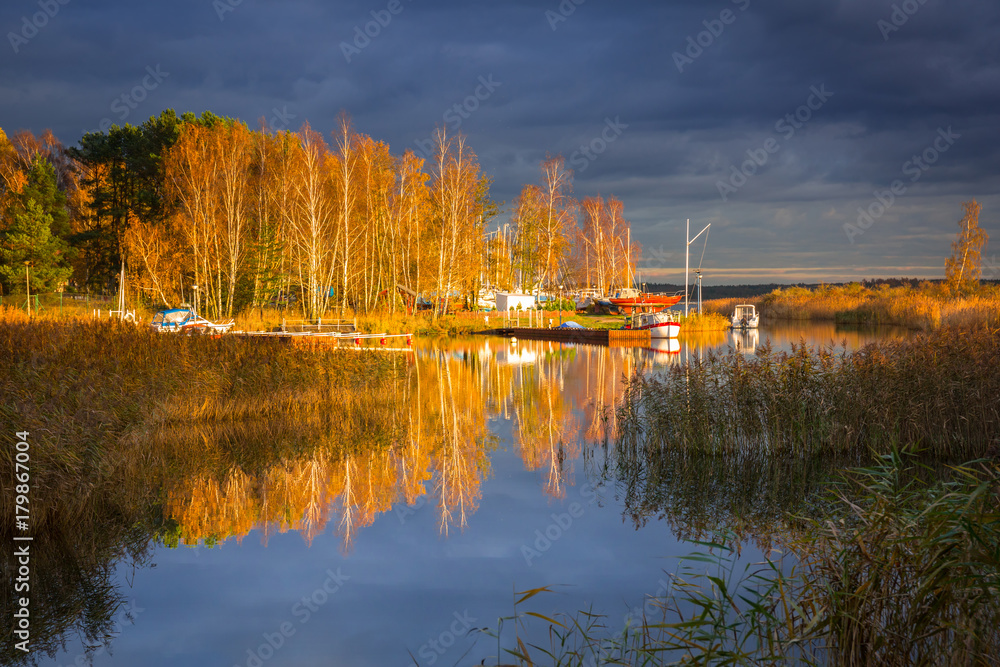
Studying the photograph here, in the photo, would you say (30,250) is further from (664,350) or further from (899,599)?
(899,599)

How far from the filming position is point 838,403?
37.8 feet

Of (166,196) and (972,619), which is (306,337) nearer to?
(166,196)

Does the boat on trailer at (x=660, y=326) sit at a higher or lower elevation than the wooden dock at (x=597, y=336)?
higher

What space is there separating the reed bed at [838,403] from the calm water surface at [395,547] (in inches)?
43.4

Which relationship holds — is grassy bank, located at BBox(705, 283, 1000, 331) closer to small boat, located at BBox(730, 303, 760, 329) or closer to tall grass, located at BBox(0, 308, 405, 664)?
small boat, located at BBox(730, 303, 760, 329)

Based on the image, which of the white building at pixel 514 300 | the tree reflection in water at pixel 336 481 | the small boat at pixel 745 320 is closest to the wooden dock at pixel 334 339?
the tree reflection in water at pixel 336 481

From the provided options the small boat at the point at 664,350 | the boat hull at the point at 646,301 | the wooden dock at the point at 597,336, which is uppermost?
the boat hull at the point at 646,301

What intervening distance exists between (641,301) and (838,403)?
4925 cm

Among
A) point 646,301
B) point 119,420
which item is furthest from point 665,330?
point 119,420

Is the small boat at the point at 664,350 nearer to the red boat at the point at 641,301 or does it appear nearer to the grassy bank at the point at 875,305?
the grassy bank at the point at 875,305

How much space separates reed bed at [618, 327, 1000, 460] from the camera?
1125 cm

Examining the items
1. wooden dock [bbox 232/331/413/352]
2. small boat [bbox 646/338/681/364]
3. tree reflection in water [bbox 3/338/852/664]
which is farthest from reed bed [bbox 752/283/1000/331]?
tree reflection in water [bbox 3/338/852/664]

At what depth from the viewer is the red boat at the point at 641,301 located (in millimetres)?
60156

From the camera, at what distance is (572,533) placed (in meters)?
9.12
